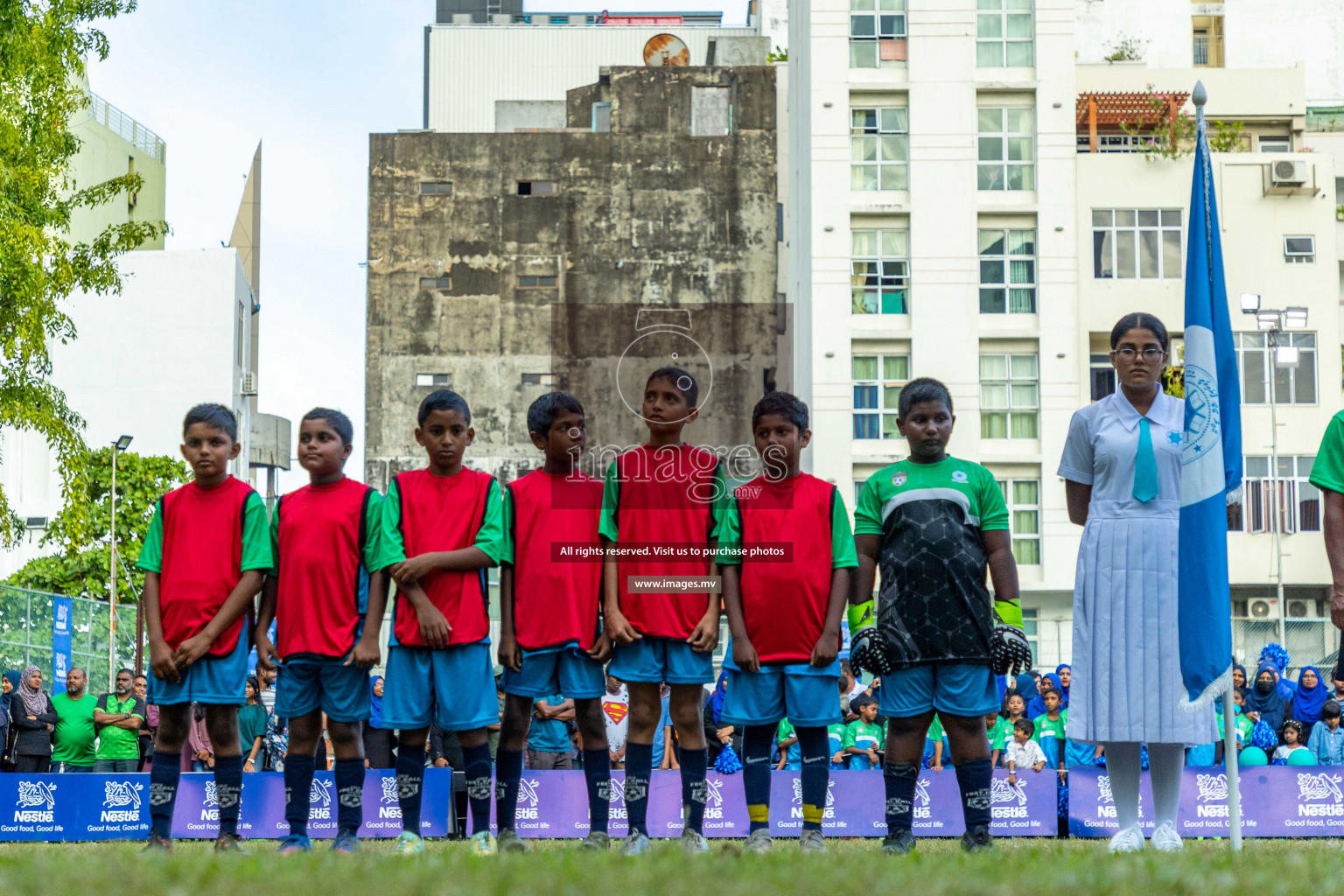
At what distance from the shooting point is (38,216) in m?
17.1

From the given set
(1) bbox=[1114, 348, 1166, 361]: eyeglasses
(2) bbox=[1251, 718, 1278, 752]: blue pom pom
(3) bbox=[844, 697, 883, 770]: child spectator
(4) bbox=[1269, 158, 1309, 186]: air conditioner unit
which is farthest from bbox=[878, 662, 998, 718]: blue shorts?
(4) bbox=[1269, 158, 1309, 186]: air conditioner unit

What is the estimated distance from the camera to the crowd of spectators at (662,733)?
48.0ft

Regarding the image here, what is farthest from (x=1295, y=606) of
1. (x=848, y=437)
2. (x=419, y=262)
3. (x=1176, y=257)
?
(x=419, y=262)

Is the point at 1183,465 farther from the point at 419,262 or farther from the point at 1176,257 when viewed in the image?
the point at 419,262

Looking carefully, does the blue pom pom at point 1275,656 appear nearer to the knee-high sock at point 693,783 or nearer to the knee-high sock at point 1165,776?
the knee-high sock at point 1165,776

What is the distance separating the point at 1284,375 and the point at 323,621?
130 ft

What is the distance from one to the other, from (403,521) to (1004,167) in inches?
1496

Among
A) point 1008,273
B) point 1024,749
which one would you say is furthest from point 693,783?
point 1008,273

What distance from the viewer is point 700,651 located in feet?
23.9

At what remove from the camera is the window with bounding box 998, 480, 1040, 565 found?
4159 cm

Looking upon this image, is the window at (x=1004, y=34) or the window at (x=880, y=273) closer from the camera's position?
the window at (x=880, y=273)

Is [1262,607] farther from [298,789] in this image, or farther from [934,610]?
[298,789]

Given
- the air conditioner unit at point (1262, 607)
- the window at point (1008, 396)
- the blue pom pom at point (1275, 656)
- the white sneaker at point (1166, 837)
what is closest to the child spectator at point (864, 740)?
the blue pom pom at point (1275, 656)

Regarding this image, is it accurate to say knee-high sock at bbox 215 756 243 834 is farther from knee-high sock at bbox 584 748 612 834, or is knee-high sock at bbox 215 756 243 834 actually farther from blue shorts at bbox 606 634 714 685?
blue shorts at bbox 606 634 714 685
